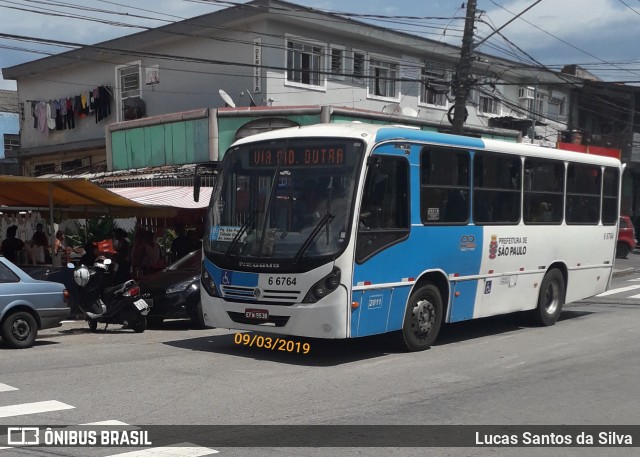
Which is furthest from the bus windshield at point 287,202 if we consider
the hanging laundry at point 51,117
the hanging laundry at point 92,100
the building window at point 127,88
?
the hanging laundry at point 51,117

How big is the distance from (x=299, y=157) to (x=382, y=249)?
1.60 metres

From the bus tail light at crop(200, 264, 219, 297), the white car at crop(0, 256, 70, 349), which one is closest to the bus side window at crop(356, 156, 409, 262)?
the bus tail light at crop(200, 264, 219, 297)

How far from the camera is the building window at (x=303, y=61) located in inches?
987

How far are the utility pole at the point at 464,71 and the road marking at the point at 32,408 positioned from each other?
47.3ft

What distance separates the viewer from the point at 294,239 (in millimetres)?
9906

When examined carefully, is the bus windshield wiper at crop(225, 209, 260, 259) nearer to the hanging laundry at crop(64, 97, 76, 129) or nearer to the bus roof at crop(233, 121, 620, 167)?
the bus roof at crop(233, 121, 620, 167)

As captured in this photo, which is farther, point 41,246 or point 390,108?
point 390,108

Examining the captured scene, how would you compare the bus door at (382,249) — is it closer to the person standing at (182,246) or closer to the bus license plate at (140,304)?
the bus license plate at (140,304)

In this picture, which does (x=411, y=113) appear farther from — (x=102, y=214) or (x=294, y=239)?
(x=294, y=239)

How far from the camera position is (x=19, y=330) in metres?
11.4

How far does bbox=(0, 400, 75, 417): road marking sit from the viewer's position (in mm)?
7430

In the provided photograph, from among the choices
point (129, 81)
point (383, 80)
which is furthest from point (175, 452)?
point (129, 81)

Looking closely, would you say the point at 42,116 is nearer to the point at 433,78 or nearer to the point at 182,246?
the point at 433,78

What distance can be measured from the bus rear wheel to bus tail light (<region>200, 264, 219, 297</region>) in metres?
6.09
